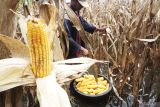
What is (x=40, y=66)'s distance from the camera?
1.37 m

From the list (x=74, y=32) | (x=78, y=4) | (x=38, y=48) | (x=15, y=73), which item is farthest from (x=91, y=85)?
(x=38, y=48)

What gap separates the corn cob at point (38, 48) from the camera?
4.17ft

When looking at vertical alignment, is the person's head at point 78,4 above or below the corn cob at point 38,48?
above

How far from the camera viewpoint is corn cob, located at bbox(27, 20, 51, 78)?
50.0 inches

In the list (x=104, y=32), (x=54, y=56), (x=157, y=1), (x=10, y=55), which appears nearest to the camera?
(x=10, y=55)

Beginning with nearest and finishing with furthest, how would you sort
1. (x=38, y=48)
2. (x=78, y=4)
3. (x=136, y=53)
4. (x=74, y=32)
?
(x=38, y=48) → (x=78, y=4) → (x=74, y=32) → (x=136, y=53)

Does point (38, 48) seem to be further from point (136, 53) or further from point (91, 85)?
point (136, 53)

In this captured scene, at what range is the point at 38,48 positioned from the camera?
132cm

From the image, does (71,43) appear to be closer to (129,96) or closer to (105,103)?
(105,103)

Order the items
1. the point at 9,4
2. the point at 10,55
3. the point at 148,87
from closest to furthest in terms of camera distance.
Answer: the point at 9,4
the point at 10,55
the point at 148,87

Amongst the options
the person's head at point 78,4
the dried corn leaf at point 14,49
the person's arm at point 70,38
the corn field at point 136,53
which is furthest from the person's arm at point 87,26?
the dried corn leaf at point 14,49

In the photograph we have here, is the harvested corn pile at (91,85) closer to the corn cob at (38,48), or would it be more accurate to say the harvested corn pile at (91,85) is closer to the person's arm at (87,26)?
the person's arm at (87,26)

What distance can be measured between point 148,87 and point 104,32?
95 cm

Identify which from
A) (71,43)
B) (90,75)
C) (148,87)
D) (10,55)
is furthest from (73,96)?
(10,55)
